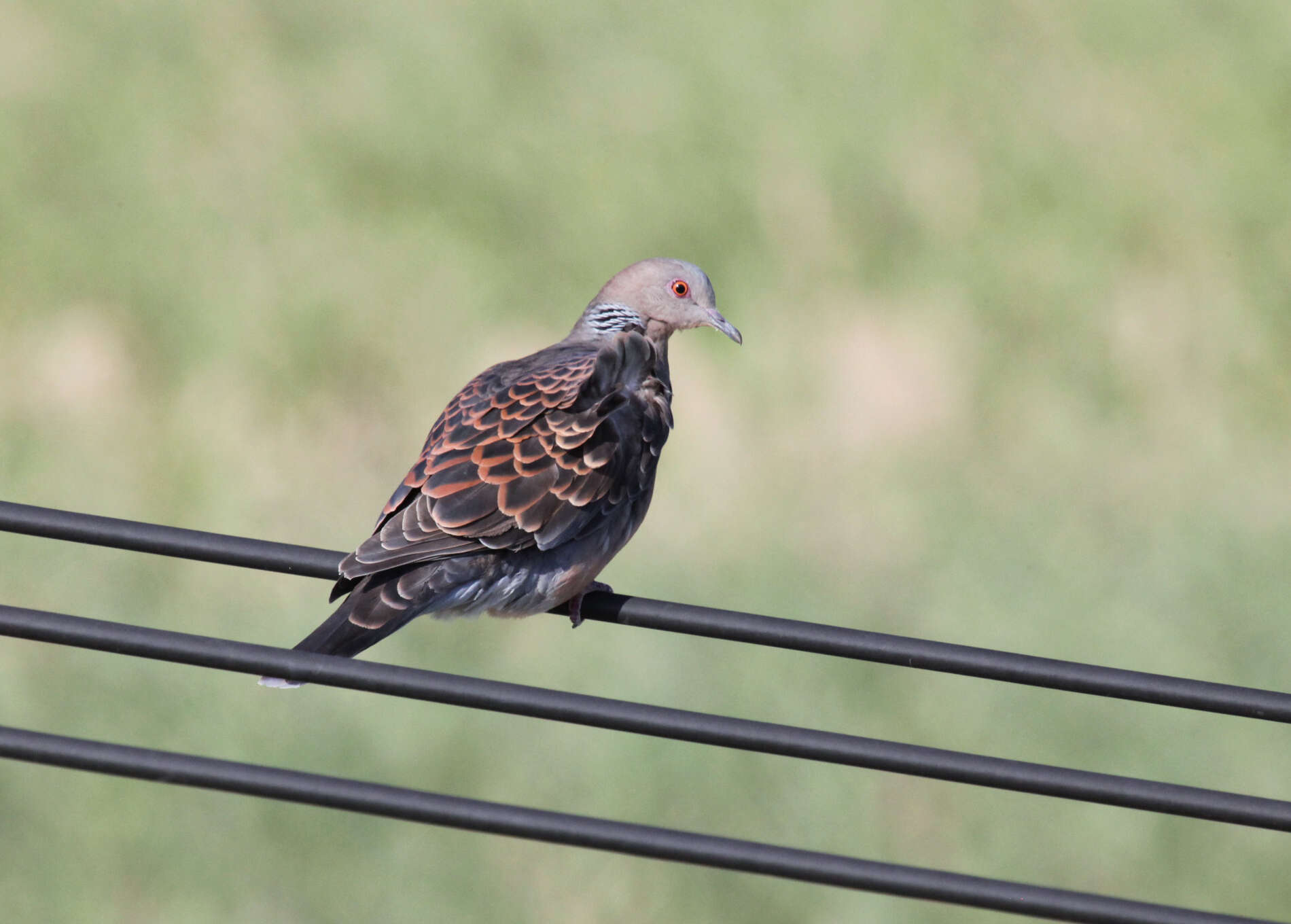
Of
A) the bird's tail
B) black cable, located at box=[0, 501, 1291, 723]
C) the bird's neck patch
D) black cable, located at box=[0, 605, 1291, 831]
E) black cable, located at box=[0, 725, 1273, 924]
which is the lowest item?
black cable, located at box=[0, 725, 1273, 924]

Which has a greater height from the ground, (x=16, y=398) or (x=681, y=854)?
(x=16, y=398)

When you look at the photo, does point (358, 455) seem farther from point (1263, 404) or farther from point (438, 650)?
point (1263, 404)

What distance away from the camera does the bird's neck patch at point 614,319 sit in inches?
259

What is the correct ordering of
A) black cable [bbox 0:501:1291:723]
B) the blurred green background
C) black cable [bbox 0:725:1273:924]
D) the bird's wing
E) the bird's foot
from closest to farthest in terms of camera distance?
black cable [bbox 0:725:1273:924] → black cable [bbox 0:501:1291:723] → the bird's wing → the bird's foot → the blurred green background

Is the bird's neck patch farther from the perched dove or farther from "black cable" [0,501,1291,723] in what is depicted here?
"black cable" [0,501,1291,723]

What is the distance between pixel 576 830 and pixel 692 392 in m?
9.49

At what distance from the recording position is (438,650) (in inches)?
415

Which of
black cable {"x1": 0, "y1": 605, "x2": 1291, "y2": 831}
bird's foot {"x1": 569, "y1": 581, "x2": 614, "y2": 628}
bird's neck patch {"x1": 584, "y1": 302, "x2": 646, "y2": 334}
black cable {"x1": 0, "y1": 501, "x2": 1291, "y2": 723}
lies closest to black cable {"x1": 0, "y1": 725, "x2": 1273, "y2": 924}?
black cable {"x1": 0, "y1": 605, "x2": 1291, "y2": 831}

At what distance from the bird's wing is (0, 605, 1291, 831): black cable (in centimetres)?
138

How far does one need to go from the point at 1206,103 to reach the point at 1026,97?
1.53 m

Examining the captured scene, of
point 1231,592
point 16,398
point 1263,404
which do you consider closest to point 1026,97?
point 1263,404

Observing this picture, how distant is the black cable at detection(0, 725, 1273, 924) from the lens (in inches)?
125

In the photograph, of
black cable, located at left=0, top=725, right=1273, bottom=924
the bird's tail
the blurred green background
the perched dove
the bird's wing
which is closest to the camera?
black cable, located at left=0, top=725, right=1273, bottom=924

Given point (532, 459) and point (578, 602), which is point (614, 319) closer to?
point (532, 459)
